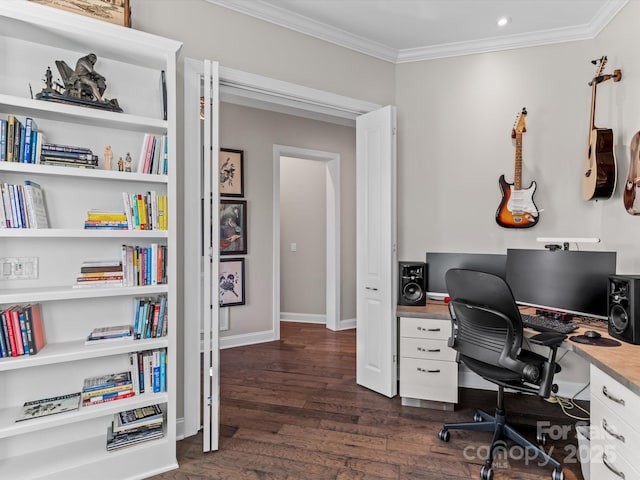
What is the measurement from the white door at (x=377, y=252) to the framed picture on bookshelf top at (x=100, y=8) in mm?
1811

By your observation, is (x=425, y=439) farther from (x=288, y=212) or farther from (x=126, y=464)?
(x=288, y=212)

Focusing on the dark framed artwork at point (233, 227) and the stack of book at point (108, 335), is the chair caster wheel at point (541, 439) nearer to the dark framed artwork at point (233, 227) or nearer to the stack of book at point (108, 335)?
the stack of book at point (108, 335)

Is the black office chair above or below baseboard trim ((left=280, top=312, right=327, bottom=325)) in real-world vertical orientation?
above

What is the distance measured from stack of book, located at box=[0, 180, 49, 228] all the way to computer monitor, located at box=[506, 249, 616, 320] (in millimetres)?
2969

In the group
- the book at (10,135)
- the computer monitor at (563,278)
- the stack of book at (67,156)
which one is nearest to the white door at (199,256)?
the stack of book at (67,156)

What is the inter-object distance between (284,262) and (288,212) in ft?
2.46

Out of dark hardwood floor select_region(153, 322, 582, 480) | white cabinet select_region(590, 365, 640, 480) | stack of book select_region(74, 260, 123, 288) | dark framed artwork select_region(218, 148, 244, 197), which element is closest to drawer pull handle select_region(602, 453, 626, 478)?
white cabinet select_region(590, 365, 640, 480)

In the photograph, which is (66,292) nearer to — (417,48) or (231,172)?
(231,172)

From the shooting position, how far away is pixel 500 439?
2150 millimetres

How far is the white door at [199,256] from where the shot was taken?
212 centimetres

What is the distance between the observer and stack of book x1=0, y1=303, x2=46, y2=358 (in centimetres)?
166

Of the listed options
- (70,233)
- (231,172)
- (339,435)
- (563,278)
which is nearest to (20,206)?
(70,233)

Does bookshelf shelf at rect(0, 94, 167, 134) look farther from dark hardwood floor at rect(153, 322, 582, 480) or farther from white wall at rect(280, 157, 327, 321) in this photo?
white wall at rect(280, 157, 327, 321)

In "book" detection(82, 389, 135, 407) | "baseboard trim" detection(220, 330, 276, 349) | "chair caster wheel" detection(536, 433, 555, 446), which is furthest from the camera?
"baseboard trim" detection(220, 330, 276, 349)
